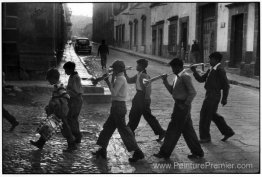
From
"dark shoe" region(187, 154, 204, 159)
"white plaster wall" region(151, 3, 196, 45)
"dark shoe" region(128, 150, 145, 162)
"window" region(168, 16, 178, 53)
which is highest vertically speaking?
"white plaster wall" region(151, 3, 196, 45)

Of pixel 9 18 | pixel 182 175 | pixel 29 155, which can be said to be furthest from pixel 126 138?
pixel 9 18

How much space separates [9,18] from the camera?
33.0ft

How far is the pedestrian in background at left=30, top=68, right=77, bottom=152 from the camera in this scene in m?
5.04

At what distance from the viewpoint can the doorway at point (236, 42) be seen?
15.8 m

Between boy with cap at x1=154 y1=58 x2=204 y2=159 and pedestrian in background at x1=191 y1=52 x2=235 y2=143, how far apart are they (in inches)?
28.1

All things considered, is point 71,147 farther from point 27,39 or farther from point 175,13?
point 175,13

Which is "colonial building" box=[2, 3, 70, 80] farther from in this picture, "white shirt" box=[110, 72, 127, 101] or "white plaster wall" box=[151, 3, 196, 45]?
"white plaster wall" box=[151, 3, 196, 45]

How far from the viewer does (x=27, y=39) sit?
10.7m

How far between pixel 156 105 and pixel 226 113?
1.68m

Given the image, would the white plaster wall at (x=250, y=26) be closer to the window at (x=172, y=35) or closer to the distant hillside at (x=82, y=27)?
the window at (x=172, y=35)

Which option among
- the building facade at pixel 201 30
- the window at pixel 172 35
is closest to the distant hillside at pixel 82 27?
the building facade at pixel 201 30

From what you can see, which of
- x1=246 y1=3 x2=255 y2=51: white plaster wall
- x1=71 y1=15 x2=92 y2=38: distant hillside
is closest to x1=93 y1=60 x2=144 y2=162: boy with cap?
x1=246 y1=3 x2=255 y2=51: white plaster wall

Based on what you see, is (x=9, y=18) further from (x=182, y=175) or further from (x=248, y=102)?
(x=182, y=175)

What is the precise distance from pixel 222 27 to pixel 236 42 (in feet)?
3.78
